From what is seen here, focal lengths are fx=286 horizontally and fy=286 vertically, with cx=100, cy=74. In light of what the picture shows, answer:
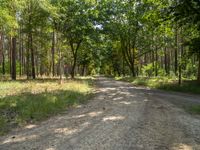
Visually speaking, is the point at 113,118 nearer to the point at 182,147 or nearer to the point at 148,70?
the point at 182,147

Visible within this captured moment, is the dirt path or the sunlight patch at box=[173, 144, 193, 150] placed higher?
the dirt path

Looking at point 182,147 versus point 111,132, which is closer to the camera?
point 182,147

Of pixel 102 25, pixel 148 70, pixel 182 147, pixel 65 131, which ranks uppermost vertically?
pixel 102 25

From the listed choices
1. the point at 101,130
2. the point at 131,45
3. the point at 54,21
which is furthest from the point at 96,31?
the point at 101,130

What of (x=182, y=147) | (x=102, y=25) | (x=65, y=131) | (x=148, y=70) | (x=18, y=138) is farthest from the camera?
(x=148, y=70)

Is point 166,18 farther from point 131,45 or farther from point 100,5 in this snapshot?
point 131,45

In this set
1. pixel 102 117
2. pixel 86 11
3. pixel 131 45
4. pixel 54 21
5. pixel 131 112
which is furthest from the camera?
pixel 131 45

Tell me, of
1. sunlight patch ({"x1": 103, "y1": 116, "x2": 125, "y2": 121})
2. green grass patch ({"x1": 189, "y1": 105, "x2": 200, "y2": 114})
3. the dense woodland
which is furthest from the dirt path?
the dense woodland

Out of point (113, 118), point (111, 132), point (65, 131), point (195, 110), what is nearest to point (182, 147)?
point (111, 132)

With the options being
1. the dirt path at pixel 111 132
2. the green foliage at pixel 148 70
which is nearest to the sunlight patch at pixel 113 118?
the dirt path at pixel 111 132

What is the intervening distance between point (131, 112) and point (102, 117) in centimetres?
157

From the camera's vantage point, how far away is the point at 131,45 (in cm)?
4844

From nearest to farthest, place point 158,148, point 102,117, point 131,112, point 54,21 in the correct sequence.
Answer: point 158,148 < point 102,117 < point 131,112 < point 54,21

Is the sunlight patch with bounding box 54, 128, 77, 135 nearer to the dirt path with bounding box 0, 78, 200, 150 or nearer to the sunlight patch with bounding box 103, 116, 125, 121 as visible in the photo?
the dirt path with bounding box 0, 78, 200, 150
